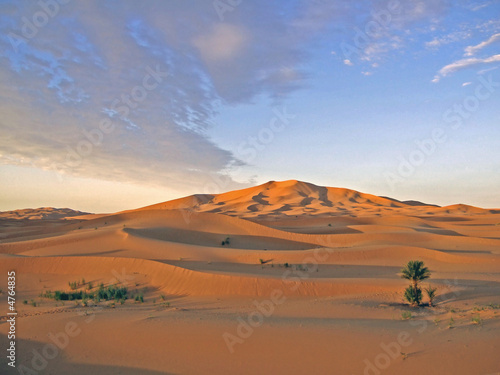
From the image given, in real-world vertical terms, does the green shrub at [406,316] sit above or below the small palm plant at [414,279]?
below

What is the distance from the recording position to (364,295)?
11180 mm

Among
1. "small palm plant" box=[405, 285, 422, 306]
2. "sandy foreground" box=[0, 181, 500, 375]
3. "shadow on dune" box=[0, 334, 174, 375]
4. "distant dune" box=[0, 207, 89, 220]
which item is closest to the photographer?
"shadow on dune" box=[0, 334, 174, 375]

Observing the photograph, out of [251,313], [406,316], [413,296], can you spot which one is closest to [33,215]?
[251,313]

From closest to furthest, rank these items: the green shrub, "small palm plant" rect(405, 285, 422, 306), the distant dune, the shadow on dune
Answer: the shadow on dune → the green shrub → "small palm plant" rect(405, 285, 422, 306) → the distant dune

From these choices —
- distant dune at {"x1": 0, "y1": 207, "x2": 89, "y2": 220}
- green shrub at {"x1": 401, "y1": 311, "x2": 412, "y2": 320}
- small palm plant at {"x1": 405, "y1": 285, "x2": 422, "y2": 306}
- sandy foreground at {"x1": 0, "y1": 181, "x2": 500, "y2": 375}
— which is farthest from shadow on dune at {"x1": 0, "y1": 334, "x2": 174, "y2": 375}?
distant dune at {"x1": 0, "y1": 207, "x2": 89, "y2": 220}

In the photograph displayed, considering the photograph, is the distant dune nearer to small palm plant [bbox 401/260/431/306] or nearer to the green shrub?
small palm plant [bbox 401/260/431/306]

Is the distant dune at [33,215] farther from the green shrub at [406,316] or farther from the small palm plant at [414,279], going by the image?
the green shrub at [406,316]

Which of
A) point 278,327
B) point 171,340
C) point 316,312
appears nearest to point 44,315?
point 171,340

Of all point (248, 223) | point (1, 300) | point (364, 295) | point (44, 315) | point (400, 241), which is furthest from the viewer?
point (248, 223)

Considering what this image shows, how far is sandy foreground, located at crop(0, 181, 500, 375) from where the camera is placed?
6.11 m

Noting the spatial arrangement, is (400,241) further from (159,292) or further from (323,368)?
(323,368)

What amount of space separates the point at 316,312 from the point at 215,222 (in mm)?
21897

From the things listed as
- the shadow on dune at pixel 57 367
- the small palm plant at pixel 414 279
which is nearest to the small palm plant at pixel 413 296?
the small palm plant at pixel 414 279

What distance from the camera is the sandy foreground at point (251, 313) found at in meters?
6.11
